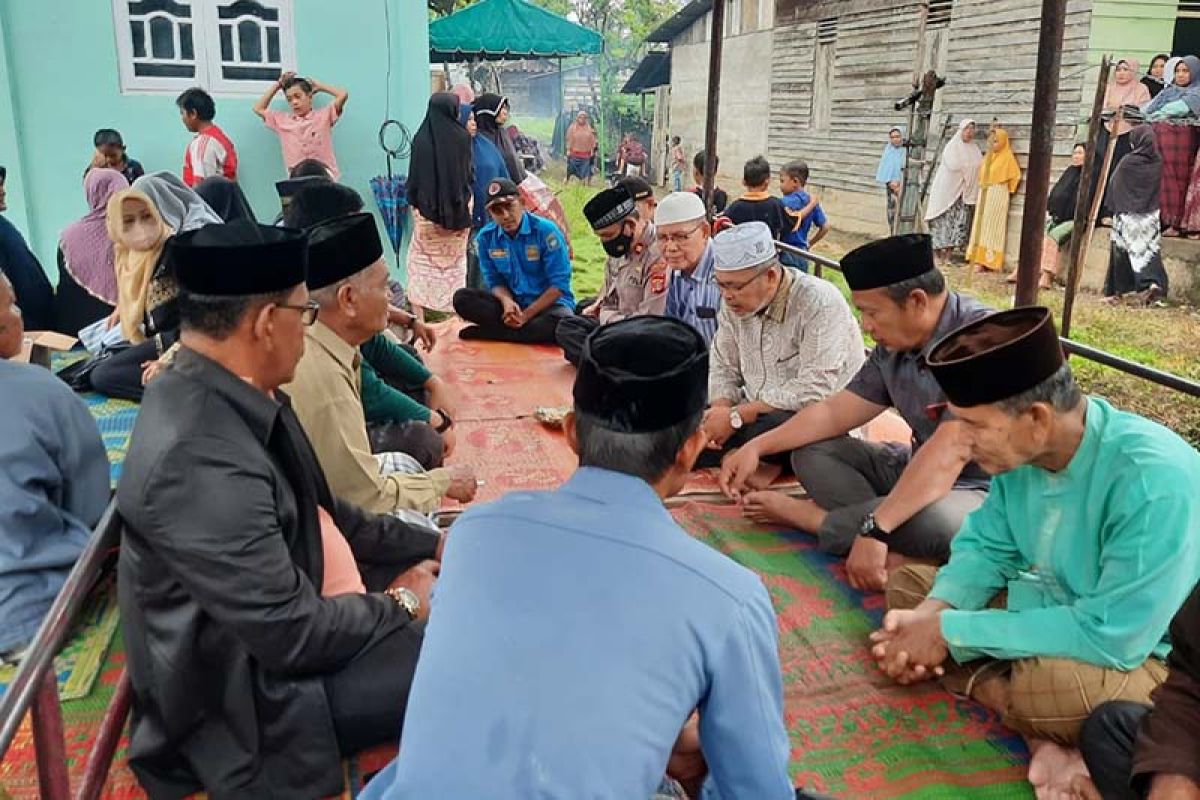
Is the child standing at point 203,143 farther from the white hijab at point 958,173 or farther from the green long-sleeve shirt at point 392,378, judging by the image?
the white hijab at point 958,173

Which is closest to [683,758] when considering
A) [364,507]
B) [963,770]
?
[963,770]

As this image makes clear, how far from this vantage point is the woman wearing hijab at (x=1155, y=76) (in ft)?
31.3

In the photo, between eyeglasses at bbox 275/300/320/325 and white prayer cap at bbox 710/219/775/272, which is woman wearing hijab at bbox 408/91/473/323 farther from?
eyeglasses at bbox 275/300/320/325

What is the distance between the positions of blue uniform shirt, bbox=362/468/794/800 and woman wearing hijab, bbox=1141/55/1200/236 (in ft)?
30.7

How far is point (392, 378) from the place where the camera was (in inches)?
175

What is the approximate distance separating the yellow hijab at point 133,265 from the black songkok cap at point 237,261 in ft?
10.6

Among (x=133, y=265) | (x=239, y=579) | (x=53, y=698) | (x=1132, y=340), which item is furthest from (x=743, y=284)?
(x=1132, y=340)

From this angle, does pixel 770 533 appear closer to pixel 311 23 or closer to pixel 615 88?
pixel 311 23

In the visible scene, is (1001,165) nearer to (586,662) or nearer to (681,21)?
(586,662)

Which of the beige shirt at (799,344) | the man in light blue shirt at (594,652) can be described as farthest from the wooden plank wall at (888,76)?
the man in light blue shirt at (594,652)

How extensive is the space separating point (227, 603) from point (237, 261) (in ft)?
2.42

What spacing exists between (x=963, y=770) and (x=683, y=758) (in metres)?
1.06

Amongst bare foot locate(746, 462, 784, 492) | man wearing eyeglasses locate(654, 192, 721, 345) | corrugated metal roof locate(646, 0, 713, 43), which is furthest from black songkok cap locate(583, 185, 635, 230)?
corrugated metal roof locate(646, 0, 713, 43)

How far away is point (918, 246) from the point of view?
120 inches
